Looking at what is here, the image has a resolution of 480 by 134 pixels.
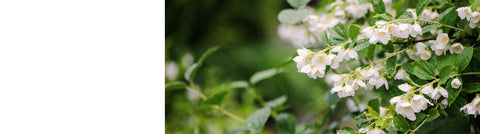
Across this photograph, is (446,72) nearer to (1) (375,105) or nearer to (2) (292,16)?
(1) (375,105)

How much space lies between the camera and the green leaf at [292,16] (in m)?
0.62

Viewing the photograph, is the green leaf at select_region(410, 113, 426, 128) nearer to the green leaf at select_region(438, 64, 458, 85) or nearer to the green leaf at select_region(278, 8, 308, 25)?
the green leaf at select_region(438, 64, 458, 85)

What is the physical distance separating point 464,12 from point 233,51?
5.22 ft

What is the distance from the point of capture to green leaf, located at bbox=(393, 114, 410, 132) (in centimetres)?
45

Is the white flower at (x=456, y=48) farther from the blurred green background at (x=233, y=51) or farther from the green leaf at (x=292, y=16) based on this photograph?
the blurred green background at (x=233, y=51)

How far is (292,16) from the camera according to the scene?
631mm

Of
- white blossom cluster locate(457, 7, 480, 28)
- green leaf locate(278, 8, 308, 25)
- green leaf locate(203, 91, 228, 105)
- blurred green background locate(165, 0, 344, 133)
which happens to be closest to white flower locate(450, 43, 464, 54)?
white blossom cluster locate(457, 7, 480, 28)

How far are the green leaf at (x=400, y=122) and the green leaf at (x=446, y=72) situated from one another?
0.06 metres

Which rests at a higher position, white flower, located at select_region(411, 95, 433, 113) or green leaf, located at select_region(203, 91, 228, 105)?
green leaf, located at select_region(203, 91, 228, 105)

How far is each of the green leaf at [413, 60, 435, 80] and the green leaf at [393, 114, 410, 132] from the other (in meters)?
0.05

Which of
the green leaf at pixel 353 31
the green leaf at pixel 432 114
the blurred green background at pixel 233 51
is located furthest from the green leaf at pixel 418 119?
the blurred green background at pixel 233 51
